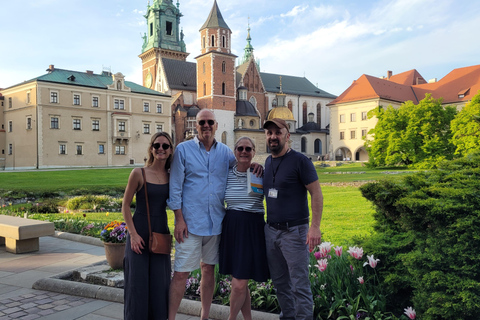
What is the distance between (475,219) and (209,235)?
233 centimetres

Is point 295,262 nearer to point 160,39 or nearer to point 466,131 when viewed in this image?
point 466,131

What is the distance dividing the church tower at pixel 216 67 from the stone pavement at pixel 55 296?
50196 millimetres

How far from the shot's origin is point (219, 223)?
3.92 m

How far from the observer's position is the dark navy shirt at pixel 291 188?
11.8 feet

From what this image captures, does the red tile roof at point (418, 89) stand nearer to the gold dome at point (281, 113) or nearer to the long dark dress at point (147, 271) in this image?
the gold dome at point (281, 113)

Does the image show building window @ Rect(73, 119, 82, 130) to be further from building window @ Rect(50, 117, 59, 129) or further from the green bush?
the green bush

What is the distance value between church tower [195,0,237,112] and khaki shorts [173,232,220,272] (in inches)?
2084

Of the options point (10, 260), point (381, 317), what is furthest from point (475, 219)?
point (10, 260)

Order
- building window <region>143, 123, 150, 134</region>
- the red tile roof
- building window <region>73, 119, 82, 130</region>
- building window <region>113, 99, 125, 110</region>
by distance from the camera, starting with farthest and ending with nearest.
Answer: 1. the red tile roof
2. building window <region>143, 123, 150, 134</region>
3. building window <region>113, 99, 125, 110</region>
4. building window <region>73, 119, 82, 130</region>

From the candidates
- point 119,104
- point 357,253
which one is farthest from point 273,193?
point 119,104

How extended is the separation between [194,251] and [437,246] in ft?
7.24

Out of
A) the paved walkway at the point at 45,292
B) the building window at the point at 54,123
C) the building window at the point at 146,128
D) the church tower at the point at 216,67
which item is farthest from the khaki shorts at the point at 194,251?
the church tower at the point at 216,67

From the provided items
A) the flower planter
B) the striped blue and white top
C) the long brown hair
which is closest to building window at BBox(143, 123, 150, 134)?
the flower planter

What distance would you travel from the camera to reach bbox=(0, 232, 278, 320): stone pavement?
14.4 feet
